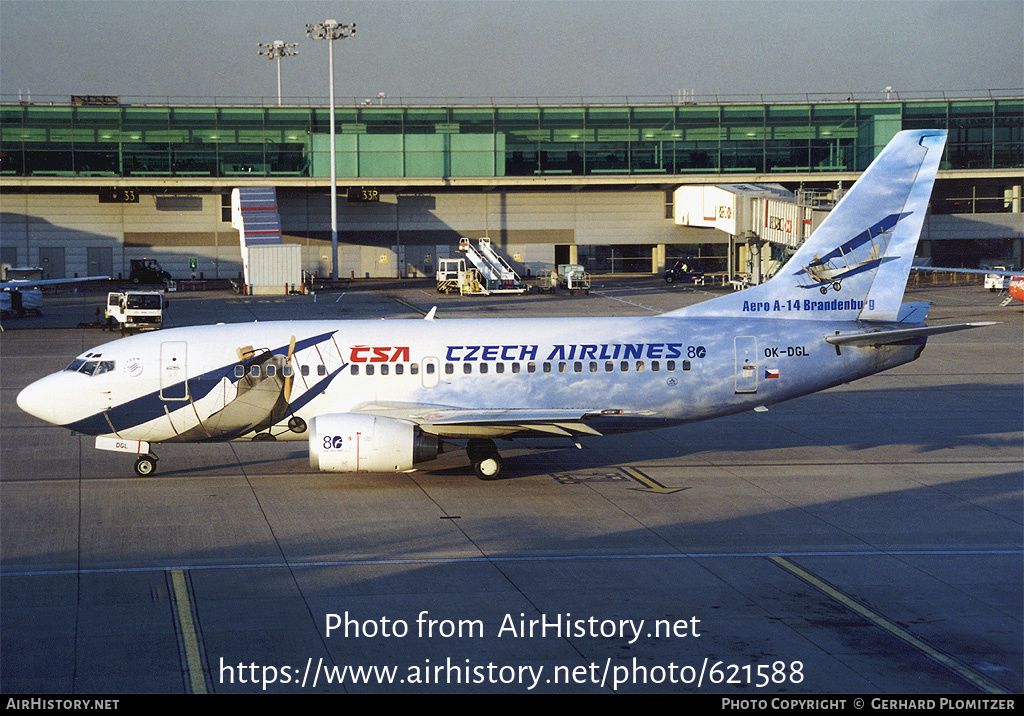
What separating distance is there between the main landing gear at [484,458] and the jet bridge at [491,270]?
58130 mm

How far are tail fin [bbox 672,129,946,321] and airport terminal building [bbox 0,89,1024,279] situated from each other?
209ft

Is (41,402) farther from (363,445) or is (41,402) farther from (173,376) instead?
(363,445)

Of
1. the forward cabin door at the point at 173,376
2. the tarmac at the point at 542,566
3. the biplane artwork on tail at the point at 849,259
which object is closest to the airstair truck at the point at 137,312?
the tarmac at the point at 542,566

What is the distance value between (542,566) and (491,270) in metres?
68.7

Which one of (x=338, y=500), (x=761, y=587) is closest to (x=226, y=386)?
(x=338, y=500)

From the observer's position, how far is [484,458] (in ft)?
88.9

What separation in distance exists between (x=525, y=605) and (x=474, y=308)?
54.4 metres

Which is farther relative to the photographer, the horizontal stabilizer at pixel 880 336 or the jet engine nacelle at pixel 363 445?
the horizontal stabilizer at pixel 880 336

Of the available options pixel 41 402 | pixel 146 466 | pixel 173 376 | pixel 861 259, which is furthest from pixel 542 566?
pixel 41 402

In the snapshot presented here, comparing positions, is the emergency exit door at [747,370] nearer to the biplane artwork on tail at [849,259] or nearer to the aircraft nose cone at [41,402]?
the biplane artwork on tail at [849,259]

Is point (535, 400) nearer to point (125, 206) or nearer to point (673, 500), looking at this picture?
point (673, 500)

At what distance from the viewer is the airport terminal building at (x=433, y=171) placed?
93.8m

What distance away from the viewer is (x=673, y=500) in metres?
25.3
